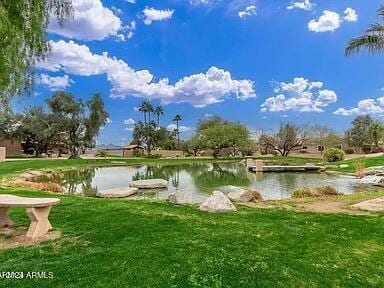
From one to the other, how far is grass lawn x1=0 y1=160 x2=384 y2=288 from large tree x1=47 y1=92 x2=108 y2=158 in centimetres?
3752

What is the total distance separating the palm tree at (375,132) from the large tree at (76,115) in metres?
39.2

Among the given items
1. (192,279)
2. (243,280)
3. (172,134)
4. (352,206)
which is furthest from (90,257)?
(172,134)

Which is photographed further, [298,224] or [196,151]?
[196,151]

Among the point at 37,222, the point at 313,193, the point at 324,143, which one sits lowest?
the point at 313,193

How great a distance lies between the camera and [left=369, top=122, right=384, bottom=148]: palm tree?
54.9 meters

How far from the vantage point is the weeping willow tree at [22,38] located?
5090mm

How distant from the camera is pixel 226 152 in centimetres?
5834

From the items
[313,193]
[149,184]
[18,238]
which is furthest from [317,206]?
[149,184]

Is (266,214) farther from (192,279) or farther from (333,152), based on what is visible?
(333,152)

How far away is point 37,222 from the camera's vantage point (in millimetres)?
5480

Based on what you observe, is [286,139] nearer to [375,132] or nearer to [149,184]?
[375,132]

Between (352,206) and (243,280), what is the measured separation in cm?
626

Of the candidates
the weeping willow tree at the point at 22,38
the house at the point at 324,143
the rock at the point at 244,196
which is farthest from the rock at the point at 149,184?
the house at the point at 324,143

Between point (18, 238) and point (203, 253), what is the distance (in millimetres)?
2858
